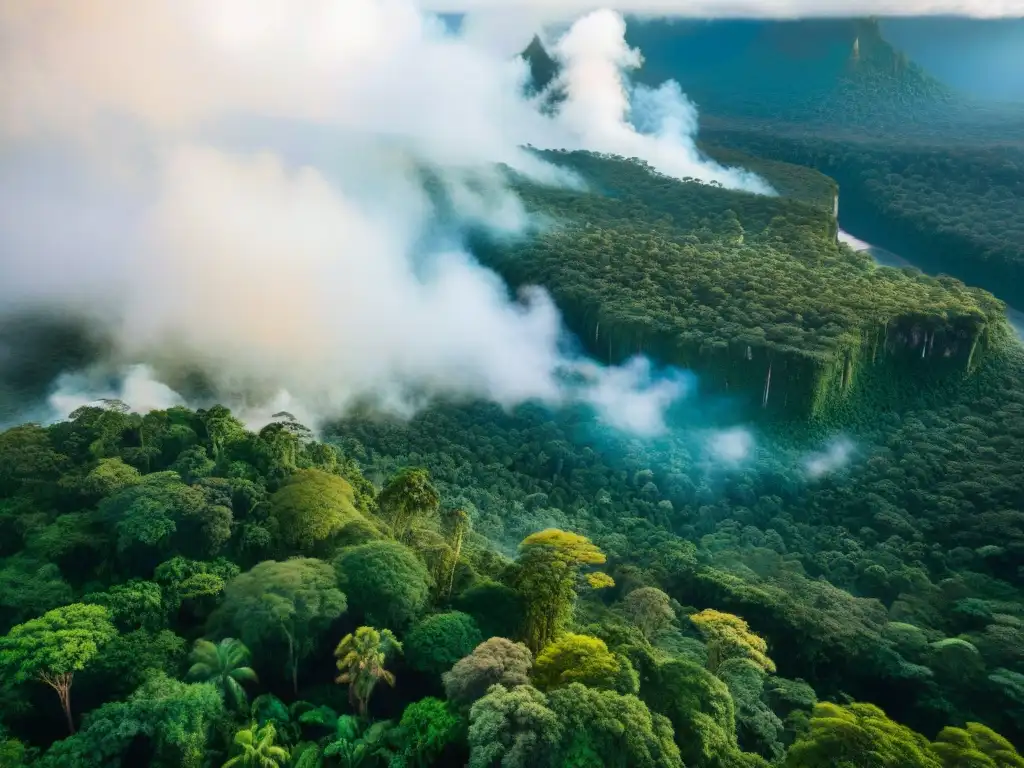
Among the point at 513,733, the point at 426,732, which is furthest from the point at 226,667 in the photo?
the point at 513,733

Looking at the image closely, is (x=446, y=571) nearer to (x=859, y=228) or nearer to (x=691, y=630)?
(x=691, y=630)

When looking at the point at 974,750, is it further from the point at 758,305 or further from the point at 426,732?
the point at 758,305

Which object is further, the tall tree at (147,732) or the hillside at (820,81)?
the hillside at (820,81)

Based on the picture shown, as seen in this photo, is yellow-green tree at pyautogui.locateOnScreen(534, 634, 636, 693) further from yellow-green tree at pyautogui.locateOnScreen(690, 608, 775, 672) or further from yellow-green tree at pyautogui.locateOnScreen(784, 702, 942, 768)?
yellow-green tree at pyautogui.locateOnScreen(690, 608, 775, 672)

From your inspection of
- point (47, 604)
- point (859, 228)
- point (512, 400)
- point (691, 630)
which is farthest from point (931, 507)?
point (859, 228)

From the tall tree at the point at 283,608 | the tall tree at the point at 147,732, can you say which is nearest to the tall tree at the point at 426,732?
the tall tree at the point at 283,608

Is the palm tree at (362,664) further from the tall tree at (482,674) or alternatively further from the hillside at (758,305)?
the hillside at (758,305)
